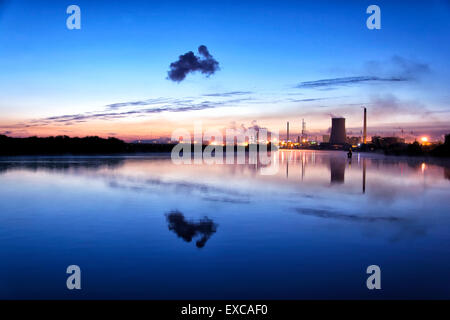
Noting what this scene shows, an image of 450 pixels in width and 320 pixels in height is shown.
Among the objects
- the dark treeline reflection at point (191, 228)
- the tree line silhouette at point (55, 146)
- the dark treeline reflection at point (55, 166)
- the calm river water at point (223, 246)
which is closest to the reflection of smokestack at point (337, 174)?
the calm river water at point (223, 246)

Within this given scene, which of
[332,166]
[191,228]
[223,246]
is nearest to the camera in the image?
[223,246]

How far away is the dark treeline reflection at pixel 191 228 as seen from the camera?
28.1ft

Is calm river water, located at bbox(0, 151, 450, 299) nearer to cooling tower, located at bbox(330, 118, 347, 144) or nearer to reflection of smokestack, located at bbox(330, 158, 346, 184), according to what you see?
reflection of smokestack, located at bbox(330, 158, 346, 184)

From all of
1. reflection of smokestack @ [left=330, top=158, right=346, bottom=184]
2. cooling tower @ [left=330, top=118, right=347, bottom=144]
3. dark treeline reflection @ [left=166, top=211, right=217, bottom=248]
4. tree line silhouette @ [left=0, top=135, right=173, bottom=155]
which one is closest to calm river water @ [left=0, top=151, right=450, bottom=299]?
dark treeline reflection @ [left=166, top=211, right=217, bottom=248]

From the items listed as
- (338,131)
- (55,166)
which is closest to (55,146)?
(55,166)

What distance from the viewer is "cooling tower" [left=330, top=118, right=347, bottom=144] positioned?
552 feet

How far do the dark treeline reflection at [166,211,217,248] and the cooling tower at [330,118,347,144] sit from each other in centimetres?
16683

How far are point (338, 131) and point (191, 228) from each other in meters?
168

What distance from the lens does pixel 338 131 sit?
169 m

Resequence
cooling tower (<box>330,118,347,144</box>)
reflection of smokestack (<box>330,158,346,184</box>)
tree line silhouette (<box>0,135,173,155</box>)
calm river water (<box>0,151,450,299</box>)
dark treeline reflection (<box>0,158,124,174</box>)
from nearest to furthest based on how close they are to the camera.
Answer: calm river water (<box>0,151,450,299</box>) < reflection of smokestack (<box>330,158,346,184</box>) < dark treeline reflection (<box>0,158,124,174</box>) < tree line silhouette (<box>0,135,173,155</box>) < cooling tower (<box>330,118,347,144</box>)

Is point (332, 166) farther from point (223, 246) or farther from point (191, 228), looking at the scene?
point (223, 246)
